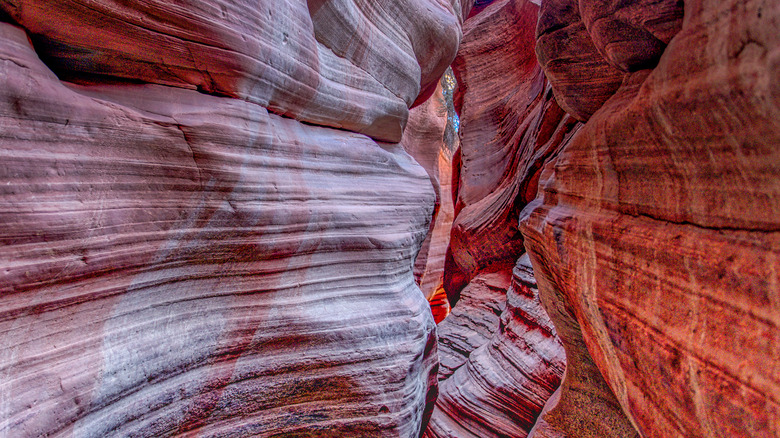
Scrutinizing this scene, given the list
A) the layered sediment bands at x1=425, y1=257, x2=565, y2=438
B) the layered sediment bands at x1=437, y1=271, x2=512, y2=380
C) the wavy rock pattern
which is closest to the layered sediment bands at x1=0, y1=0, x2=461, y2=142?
the wavy rock pattern

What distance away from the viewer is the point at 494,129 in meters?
6.72

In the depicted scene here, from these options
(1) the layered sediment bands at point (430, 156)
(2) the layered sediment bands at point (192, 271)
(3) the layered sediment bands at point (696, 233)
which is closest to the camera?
(3) the layered sediment bands at point (696, 233)

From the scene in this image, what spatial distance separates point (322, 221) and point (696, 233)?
1787 millimetres

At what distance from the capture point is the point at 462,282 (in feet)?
25.3

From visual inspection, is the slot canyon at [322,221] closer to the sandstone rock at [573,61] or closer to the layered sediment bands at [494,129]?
the sandstone rock at [573,61]

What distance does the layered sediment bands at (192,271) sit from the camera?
1.29 m

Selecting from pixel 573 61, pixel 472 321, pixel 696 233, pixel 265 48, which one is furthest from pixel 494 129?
pixel 696 233

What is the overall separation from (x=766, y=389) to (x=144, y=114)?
2429mm

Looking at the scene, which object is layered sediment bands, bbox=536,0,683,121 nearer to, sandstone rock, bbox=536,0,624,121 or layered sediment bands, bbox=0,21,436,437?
sandstone rock, bbox=536,0,624,121

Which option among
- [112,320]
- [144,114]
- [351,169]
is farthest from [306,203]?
[112,320]

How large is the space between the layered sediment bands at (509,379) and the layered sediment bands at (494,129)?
95 cm

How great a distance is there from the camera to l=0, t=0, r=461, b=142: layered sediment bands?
149cm

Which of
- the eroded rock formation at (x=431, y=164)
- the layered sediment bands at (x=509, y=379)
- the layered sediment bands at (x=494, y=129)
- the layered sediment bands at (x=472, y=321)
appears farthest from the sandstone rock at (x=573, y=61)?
the eroded rock formation at (x=431, y=164)

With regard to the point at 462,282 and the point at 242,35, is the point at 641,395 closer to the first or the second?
the point at 242,35
